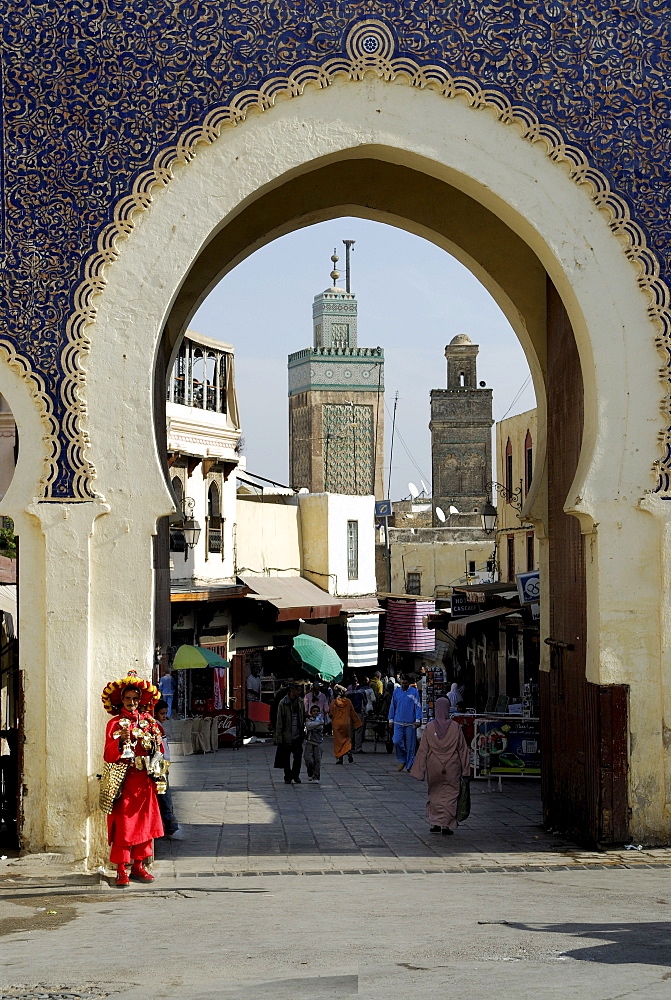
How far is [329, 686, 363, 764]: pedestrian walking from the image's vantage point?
14414 mm

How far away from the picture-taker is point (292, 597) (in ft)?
75.4

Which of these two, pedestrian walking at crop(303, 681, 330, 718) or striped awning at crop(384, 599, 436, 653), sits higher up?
striped awning at crop(384, 599, 436, 653)

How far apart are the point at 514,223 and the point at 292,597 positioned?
51.7 ft

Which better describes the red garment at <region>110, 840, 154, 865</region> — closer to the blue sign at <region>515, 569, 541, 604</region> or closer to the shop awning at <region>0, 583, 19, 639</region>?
the shop awning at <region>0, 583, 19, 639</region>

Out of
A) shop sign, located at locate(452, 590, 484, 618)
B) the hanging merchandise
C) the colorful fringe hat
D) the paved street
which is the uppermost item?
shop sign, located at locate(452, 590, 484, 618)

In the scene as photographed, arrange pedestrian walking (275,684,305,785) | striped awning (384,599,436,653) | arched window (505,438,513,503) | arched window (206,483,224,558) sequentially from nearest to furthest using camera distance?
pedestrian walking (275,684,305,785) → arched window (206,483,224,558) → arched window (505,438,513,503) → striped awning (384,599,436,653)

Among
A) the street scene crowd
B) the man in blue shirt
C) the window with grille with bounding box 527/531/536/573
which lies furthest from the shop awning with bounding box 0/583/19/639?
the window with grille with bounding box 527/531/536/573

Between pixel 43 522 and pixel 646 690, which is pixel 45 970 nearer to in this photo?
pixel 43 522

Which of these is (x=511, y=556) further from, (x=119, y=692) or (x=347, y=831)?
(x=119, y=692)

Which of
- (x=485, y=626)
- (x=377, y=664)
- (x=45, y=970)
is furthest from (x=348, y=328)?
(x=45, y=970)

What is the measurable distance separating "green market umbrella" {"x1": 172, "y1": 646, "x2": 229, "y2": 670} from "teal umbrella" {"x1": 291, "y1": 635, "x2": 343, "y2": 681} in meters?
1.40

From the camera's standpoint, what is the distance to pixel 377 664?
2711cm

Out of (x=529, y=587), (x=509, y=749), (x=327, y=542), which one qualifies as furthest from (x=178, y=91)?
(x=327, y=542)

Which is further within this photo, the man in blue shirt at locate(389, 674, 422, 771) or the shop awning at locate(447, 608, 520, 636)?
the shop awning at locate(447, 608, 520, 636)
